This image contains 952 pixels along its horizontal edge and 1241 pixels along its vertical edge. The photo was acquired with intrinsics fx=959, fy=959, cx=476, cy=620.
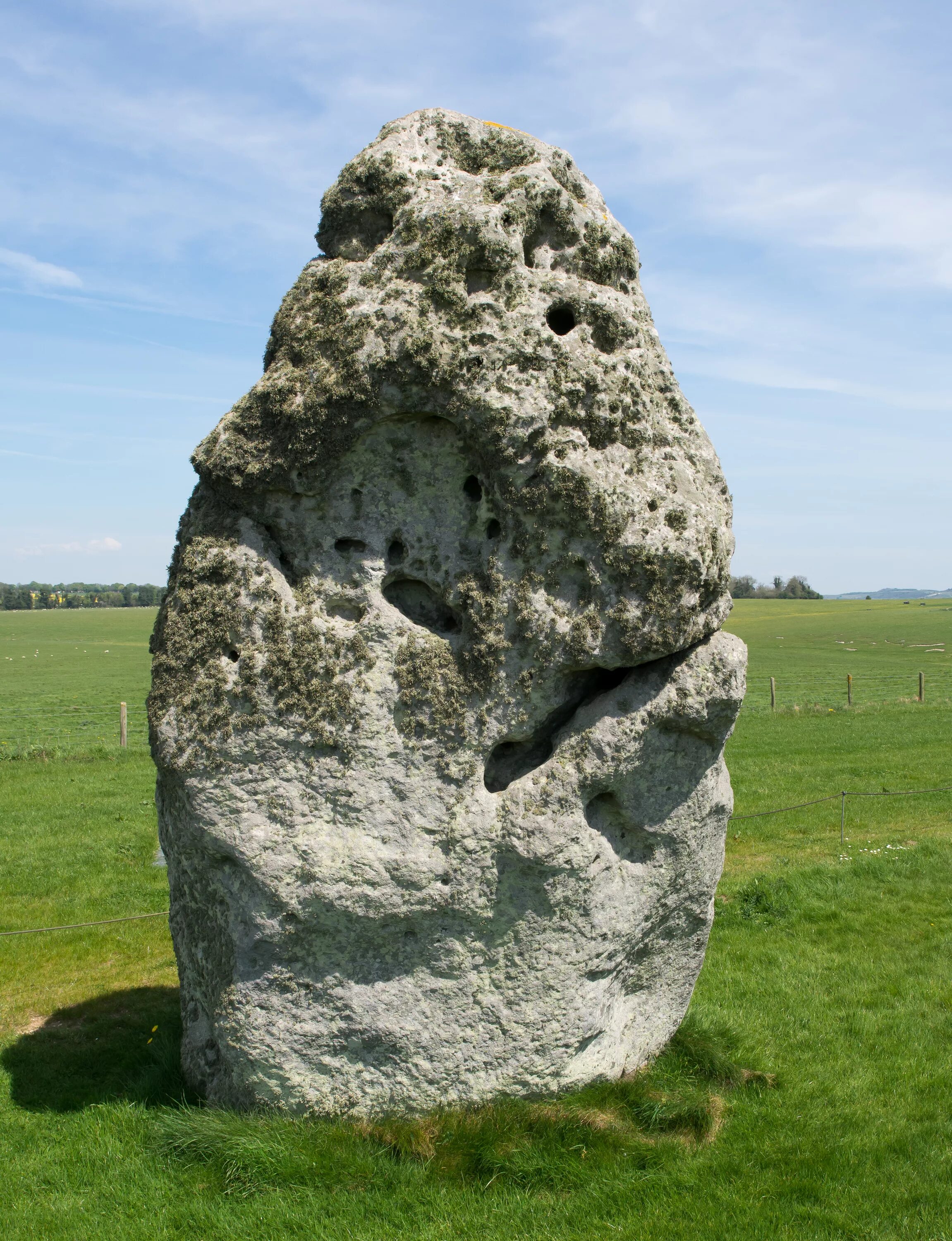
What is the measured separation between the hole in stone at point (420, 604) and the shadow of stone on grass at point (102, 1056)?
12.3 feet

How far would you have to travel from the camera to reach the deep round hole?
633 cm

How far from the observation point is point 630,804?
21.4 ft

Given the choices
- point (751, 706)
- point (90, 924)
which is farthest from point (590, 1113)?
point (751, 706)

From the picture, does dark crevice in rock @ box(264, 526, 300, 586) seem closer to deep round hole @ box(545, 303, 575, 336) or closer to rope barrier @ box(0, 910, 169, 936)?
deep round hole @ box(545, 303, 575, 336)

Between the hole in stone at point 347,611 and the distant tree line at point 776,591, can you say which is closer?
the hole in stone at point 347,611

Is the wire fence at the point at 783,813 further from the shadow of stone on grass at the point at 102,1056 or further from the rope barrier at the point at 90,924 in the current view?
the shadow of stone on grass at the point at 102,1056

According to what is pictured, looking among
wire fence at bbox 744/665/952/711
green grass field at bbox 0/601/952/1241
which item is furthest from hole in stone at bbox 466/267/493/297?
wire fence at bbox 744/665/952/711

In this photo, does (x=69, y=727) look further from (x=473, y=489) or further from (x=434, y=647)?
(x=473, y=489)

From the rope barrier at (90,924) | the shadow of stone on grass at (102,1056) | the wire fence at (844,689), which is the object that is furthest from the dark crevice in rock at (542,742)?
the wire fence at (844,689)

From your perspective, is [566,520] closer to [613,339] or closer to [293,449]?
[613,339]

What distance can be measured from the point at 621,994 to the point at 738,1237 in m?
1.93

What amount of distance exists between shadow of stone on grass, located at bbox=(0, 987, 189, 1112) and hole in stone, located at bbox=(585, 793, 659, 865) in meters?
3.51

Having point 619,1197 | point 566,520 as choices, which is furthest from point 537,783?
point 619,1197

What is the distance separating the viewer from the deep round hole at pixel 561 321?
6328 millimetres
